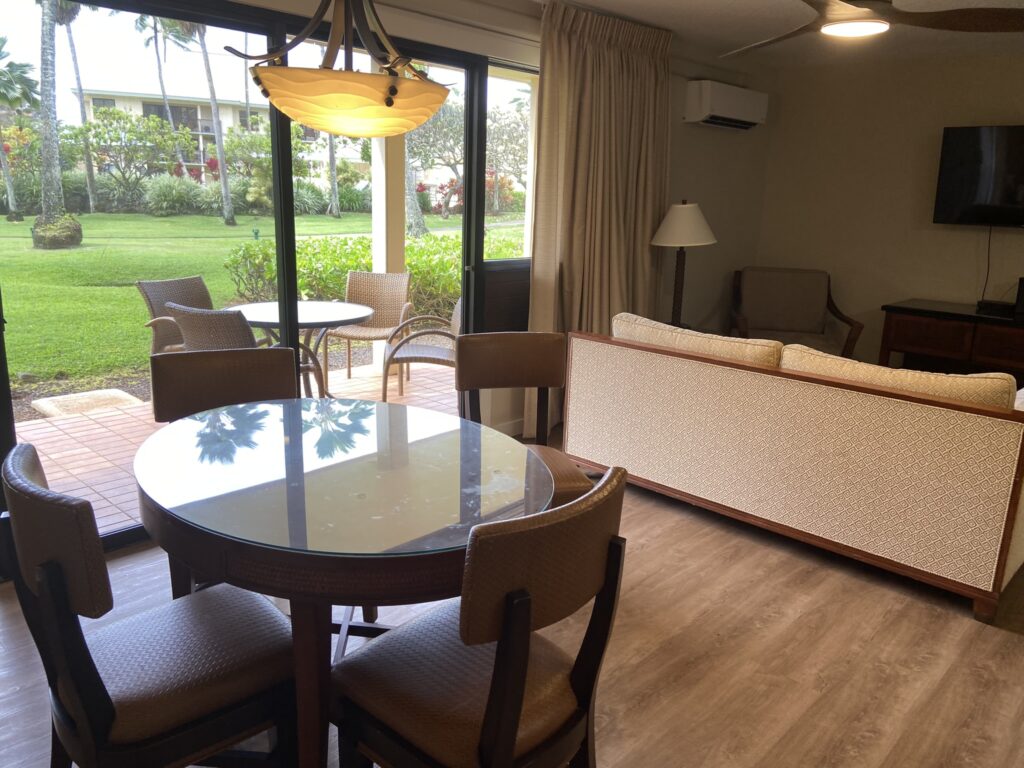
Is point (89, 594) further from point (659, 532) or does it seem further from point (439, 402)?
point (439, 402)

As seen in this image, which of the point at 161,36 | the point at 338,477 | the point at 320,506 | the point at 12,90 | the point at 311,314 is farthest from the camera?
the point at 311,314

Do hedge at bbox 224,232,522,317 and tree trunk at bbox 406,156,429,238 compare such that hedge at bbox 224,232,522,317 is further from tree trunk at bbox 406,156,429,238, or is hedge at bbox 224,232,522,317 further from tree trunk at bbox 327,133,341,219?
tree trunk at bbox 327,133,341,219

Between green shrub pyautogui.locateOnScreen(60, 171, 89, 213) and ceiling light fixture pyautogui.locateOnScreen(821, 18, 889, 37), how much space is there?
2.64 meters

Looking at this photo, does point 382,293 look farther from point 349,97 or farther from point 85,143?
point 349,97

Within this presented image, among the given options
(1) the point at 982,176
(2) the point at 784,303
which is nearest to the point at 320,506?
(2) the point at 784,303


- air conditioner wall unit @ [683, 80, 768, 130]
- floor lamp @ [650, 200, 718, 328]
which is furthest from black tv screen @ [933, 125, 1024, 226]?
floor lamp @ [650, 200, 718, 328]

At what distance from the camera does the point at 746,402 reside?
3.02 metres

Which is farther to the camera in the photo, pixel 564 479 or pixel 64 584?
pixel 564 479

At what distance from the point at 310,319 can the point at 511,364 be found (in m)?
1.17

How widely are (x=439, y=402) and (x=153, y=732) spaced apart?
11.8ft

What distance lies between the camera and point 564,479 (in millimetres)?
2518

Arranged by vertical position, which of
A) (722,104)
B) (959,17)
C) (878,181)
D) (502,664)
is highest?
(722,104)

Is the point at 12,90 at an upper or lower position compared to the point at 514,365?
upper

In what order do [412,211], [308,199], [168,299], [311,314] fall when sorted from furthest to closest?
[412,211] < [311,314] < [308,199] < [168,299]
